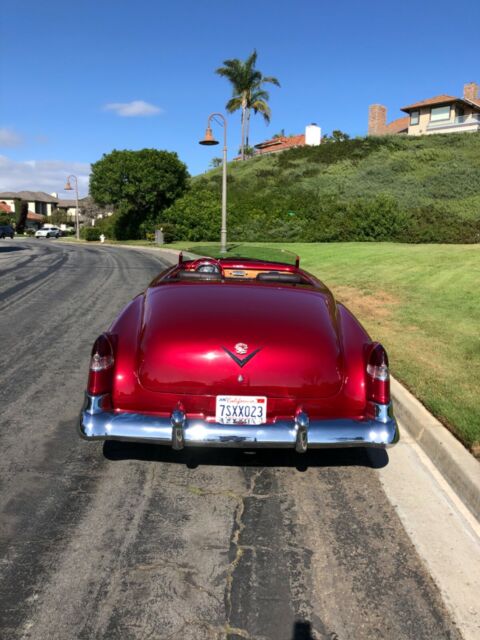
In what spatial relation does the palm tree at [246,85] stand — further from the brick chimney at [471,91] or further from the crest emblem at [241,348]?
the crest emblem at [241,348]

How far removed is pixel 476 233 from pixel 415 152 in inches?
1181

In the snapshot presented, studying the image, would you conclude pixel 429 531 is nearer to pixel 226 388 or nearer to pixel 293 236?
pixel 226 388

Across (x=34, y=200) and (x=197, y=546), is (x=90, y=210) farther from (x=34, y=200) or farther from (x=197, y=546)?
(x=197, y=546)

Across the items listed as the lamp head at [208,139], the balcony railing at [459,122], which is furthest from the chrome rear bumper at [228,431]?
the balcony railing at [459,122]

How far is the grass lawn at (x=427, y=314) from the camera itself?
5.13m

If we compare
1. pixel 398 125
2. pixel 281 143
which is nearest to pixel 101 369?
pixel 398 125

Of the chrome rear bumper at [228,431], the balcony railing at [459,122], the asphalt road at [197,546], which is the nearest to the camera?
the asphalt road at [197,546]

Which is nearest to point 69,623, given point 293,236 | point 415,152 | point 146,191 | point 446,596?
point 446,596

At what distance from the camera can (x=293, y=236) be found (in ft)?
120

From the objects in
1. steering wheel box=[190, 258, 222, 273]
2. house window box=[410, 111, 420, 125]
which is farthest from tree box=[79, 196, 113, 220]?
steering wheel box=[190, 258, 222, 273]

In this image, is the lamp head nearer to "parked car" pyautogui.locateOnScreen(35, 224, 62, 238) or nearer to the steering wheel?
the steering wheel

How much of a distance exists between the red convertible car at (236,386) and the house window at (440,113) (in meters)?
70.8

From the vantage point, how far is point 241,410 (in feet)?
11.4

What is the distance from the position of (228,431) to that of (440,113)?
72.0 meters
